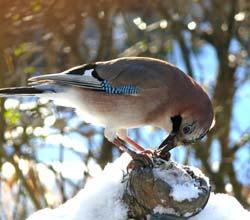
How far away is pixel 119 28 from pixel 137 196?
139 inches

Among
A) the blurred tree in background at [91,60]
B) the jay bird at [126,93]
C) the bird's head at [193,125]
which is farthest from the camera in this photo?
the blurred tree in background at [91,60]

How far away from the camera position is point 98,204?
1429 millimetres

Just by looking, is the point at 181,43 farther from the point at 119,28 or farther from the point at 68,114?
the point at 68,114

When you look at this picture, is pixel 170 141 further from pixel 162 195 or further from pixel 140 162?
pixel 162 195

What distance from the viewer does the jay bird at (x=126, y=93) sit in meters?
2.35

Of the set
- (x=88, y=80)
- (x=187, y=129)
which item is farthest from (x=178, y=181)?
(x=88, y=80)

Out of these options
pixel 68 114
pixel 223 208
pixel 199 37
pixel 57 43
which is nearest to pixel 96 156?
pixel 68 114

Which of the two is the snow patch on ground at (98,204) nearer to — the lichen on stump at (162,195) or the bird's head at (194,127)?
the lichen on stump at (162,195)

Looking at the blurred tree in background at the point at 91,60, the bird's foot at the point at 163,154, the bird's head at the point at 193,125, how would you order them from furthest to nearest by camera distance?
the blurred tree in background at the point at 91,60 → the bird's head at the point at 193,125 → the bird's foot at the point at 163,154

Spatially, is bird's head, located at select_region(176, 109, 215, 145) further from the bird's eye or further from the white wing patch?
the white wing patch

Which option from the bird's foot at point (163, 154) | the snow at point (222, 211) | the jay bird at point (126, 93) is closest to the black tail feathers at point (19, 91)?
the jay bird at point (126, 93)

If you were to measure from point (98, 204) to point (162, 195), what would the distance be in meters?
0.14

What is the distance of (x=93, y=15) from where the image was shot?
12.6ft

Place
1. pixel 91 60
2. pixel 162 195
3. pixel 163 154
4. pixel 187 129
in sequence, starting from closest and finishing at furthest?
pixel 162 195
pixel 163 154
pixel 187 129
pixel 91 60
